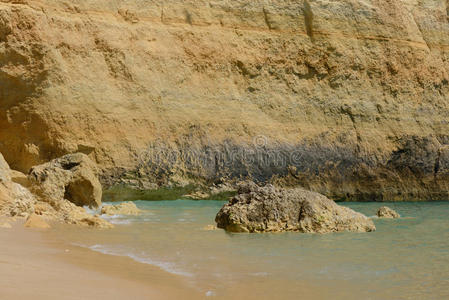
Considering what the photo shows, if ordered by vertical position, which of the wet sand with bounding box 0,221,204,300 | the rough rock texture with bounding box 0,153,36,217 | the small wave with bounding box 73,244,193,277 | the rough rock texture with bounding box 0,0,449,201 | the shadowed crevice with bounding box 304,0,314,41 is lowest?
the small wave with bounding box 73,244,193,277

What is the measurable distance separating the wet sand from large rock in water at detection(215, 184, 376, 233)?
2.83m

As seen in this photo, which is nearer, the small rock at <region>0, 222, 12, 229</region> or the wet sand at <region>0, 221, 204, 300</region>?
the wet sand at <region>0, 221, 204, 300</region>

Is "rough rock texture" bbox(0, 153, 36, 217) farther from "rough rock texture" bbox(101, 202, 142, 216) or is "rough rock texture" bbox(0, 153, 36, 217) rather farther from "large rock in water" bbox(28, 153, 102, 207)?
"rough rock texture" bbox(101, 202, 142, 216)

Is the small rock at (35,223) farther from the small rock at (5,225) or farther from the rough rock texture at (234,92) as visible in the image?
the rough rock texture at (234,92)

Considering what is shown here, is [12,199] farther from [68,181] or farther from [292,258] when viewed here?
[292,258]

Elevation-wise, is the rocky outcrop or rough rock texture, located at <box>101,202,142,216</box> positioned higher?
the rocky outcrop

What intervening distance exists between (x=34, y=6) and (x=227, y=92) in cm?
551

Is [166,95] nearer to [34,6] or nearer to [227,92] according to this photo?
[227,92]

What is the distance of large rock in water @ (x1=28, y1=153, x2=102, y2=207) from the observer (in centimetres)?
855

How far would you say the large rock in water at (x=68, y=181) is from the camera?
855 centimetres

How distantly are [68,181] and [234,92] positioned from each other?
26.7 ft

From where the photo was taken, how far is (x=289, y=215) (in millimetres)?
7676

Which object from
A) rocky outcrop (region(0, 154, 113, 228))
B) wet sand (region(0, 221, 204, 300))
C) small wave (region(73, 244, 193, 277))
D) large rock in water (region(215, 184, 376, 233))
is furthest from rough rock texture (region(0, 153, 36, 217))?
large rock in water (region(215, 184, 376, 233))

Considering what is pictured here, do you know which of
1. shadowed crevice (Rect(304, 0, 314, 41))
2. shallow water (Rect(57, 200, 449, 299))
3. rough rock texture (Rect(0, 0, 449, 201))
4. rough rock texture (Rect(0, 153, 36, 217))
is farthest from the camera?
shadowed crevice (Rect(304, 0, 314, 41))
